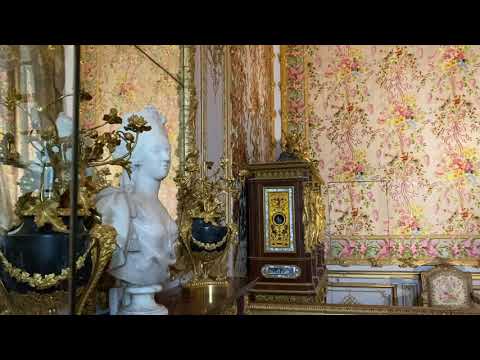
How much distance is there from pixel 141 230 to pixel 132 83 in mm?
832

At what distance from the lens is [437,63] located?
14.2 feet

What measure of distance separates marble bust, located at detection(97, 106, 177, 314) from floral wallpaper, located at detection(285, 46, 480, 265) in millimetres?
3499

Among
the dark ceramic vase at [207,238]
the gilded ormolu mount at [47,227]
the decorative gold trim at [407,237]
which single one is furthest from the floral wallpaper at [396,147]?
the gilded ormolu mount at [47,227]

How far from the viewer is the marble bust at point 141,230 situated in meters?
1.02

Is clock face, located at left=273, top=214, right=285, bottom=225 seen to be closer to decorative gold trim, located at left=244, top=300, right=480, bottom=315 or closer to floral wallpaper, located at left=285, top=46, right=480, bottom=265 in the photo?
decorative gold trim, located at left=244, top=300, right=480, bottom=315

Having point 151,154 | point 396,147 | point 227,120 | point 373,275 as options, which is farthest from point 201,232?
point 396,147

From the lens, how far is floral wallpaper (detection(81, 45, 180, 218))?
146cm

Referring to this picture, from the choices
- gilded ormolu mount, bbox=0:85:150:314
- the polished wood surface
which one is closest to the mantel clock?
the polished wood surface

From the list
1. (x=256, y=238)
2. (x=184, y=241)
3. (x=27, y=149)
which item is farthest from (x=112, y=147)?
(x=256, y=238)

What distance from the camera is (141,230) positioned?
1078 mm

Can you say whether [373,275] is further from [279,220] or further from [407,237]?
[279,220]

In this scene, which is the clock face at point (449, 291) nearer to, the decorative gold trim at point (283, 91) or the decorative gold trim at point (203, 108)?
the decorative gold trim at point (283, 91)

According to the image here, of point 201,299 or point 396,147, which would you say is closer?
point 201,299
